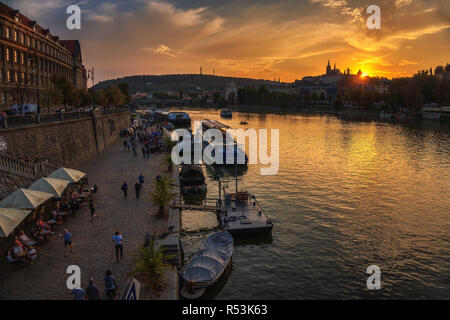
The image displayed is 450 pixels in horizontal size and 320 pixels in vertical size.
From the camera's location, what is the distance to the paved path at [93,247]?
557 inches

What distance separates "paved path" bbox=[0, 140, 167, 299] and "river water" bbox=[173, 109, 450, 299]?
11.9 feet

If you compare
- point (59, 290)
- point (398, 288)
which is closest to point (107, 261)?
point (59, 290)

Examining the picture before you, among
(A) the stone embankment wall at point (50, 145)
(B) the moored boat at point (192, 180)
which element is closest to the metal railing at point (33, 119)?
(A) the stone embankment wall at point (50, 145)

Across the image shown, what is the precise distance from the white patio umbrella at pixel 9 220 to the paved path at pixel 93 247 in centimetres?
192

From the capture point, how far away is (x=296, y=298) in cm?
1664

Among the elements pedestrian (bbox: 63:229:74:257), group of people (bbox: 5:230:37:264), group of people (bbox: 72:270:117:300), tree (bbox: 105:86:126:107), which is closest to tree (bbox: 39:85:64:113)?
tree (bbox: 105:86:126:107)

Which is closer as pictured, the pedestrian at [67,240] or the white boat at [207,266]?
the white boat at [207,266]

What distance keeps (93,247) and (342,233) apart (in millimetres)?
16623

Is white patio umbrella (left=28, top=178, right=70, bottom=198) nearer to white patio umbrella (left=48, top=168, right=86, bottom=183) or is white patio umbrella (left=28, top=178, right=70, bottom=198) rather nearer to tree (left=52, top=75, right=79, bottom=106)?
white patio umbrella (left=48, top=168, right=86, bottom=183)

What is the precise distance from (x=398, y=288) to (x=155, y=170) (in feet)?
88.5

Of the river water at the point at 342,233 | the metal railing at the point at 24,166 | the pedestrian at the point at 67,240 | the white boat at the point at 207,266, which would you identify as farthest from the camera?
the metal railing at the point at 24,166

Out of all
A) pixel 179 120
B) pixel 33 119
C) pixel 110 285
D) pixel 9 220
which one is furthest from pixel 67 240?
pixel 179 120

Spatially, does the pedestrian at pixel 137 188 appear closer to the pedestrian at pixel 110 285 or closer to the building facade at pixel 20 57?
the pedestrian at pixel 110 285

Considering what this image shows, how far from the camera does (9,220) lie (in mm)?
15453
